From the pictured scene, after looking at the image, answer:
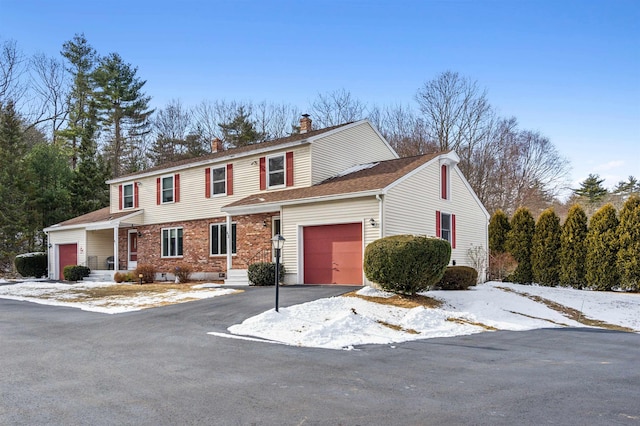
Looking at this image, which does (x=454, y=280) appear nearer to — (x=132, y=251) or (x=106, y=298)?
(x=106, y=298)

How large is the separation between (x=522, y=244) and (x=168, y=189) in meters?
16.8

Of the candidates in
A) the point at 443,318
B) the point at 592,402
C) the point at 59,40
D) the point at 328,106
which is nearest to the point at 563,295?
the point at 443,318

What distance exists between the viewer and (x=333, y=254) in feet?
54.6

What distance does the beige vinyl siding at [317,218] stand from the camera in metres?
15.6

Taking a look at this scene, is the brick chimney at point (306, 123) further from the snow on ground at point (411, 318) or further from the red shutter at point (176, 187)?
the snow on ground at point (411, 318)

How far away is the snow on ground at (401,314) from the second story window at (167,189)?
7338mm

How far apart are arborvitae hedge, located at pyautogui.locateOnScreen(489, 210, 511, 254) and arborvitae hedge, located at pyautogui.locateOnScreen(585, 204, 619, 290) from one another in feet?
12.4

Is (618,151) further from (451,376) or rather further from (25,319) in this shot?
(25,319)

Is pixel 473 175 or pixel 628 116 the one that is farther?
pixel 473 175

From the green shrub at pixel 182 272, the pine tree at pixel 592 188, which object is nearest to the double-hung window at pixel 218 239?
the green shrub at pixel 182 272

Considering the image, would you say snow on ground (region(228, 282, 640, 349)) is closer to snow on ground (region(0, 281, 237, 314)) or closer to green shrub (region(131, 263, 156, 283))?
snow on ground (region(0, 281, 237, 314))

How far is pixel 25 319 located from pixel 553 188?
1346 inches

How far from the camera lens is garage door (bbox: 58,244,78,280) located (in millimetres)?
27034

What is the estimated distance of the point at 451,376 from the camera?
20.3 feet
